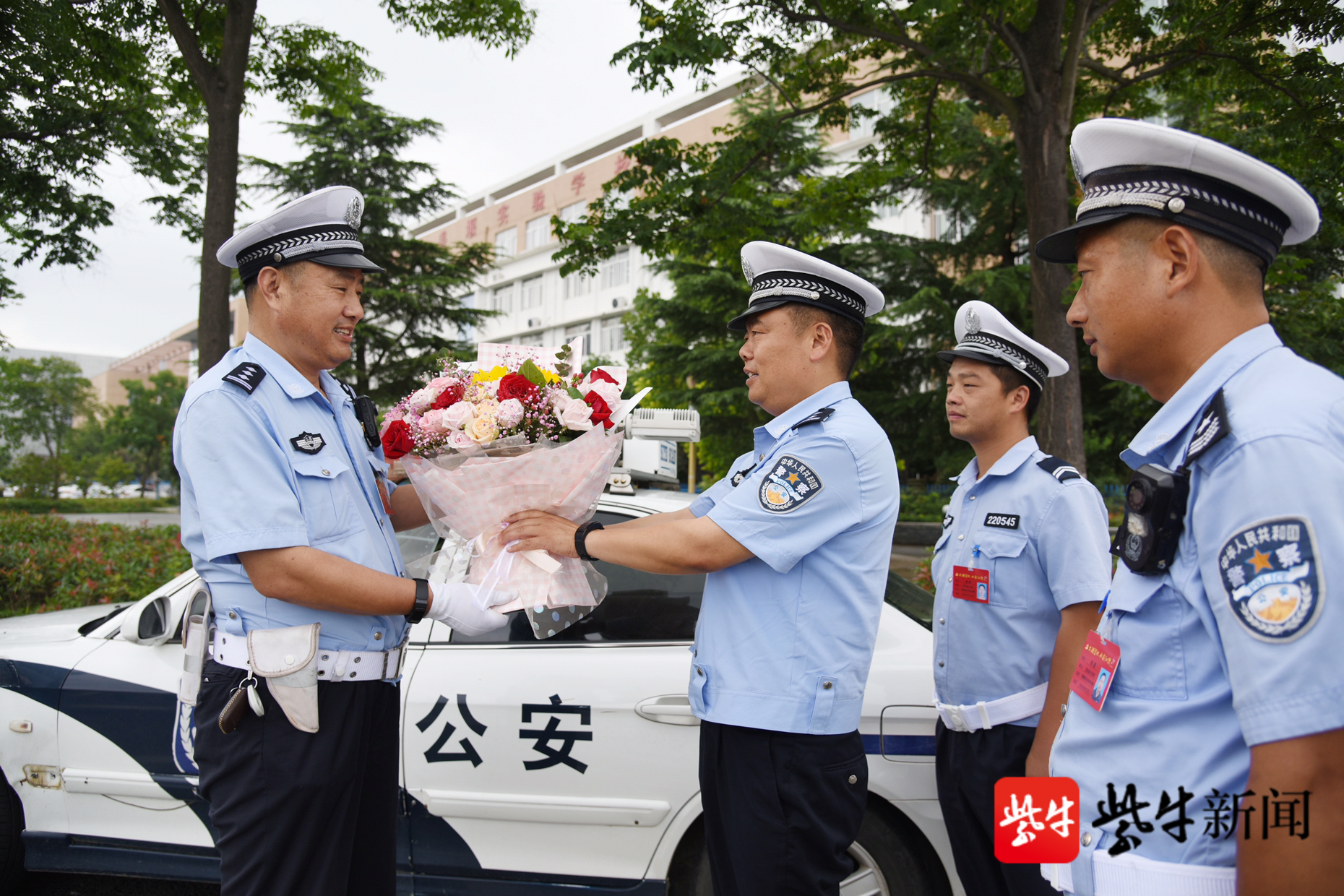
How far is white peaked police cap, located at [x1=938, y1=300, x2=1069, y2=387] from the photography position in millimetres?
2602

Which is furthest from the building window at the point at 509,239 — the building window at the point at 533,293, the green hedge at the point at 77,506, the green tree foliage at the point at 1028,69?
the green tree foliage at the point at 1028,69

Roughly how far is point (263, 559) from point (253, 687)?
11.1 inches

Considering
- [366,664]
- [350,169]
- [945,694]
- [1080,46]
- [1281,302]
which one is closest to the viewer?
[366,664]

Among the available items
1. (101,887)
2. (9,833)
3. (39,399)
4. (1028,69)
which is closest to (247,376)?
(9,833)

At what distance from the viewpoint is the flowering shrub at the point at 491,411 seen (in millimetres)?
2084

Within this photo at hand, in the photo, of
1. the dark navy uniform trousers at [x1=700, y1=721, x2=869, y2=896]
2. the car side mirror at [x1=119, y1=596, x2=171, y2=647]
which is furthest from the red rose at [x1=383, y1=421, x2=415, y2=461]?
the car side mirror at [x1=119, y1=596, x2=171, y2=647]

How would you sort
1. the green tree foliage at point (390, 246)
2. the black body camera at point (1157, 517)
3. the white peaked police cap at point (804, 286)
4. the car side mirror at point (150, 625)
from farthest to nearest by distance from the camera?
1. the green tree foliage at point (390, 246)
2. the car side mirror at point (150, 625)
3. the white peaked police cap at point (804, 286)
4. the black body camera at point (1157, 517)

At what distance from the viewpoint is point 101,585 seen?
7.29 meters

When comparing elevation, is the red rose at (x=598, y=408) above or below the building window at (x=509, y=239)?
below

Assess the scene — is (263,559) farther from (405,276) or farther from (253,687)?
(405,276)

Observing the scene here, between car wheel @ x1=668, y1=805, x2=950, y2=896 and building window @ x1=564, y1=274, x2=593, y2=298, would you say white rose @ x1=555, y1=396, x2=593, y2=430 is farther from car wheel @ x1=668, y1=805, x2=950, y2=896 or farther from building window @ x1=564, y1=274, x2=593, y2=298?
building window @ x1=564, y1=274, x2=593, y2=298

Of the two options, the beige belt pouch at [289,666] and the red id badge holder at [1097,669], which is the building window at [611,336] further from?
the red id badge holder at [1097,669]

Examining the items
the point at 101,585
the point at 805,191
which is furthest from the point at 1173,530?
the point at 101,585

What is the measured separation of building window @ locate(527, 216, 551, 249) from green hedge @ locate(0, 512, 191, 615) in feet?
136
